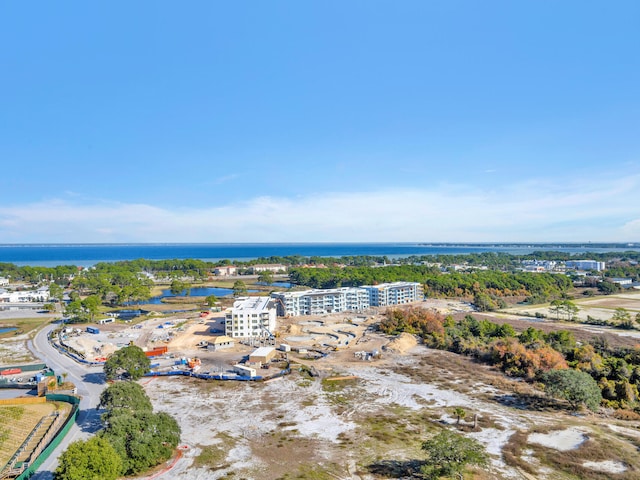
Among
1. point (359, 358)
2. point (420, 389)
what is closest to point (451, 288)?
point (359, 358)

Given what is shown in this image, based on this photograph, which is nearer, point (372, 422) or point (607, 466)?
point (607, 466)

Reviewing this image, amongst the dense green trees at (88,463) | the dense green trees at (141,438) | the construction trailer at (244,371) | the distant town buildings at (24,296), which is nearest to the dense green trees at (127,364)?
the construction trailer at (244,371)

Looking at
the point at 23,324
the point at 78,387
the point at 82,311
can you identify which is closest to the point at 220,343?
the point at 78,387

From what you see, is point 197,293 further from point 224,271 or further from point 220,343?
point 220,343

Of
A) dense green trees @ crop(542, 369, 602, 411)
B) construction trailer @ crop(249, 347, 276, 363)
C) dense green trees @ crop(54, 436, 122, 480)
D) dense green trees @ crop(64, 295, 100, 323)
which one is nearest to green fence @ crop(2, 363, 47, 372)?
construction trailer @ crop(249, 347, 276, 363)

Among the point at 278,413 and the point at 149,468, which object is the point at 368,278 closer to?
the point at 278,413

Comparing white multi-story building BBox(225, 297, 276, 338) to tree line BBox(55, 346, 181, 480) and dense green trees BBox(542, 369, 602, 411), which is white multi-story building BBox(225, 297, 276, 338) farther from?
dense green trees BBox(542, 369, 602, 411)
